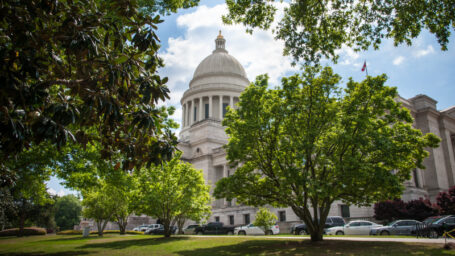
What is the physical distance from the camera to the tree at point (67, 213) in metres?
84.1

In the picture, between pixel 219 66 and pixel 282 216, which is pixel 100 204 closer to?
pixel 282 216

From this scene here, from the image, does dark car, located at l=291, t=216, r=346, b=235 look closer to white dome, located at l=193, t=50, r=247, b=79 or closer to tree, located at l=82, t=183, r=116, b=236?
tree, located at l=82, t=183, r=116, b=236

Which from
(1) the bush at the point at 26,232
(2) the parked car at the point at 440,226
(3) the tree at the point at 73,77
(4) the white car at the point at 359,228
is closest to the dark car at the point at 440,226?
(2) the parked car at the point at 440,226

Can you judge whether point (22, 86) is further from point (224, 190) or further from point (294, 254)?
point (224, 190)

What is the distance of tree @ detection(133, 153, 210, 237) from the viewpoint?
26859 millimetres

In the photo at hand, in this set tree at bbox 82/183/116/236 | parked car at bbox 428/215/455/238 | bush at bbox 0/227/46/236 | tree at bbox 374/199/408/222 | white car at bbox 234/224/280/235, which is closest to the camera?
parked car at bbox 428/215/455/238

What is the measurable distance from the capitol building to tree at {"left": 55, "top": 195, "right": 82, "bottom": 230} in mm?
39045

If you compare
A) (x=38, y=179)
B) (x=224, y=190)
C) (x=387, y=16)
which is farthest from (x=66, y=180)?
(x=387, y=16)

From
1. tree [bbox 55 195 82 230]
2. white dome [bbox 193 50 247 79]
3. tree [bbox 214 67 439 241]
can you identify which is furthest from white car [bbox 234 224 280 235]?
tree [bbox 55 195 82 230]

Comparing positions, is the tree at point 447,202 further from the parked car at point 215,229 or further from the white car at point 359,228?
the parked car at point 215,229

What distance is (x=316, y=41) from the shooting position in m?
14.3

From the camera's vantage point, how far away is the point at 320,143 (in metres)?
18.0

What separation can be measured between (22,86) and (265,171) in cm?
1558

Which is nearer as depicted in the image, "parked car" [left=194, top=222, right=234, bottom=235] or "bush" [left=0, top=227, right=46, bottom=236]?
"parked car" [left=194, top=222, right=234, bottom=235]
